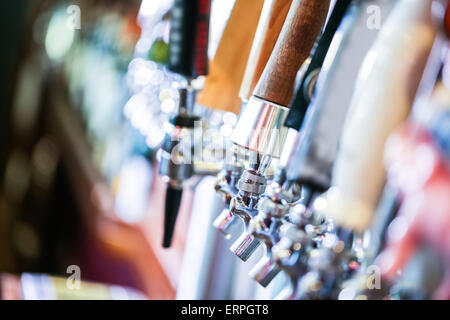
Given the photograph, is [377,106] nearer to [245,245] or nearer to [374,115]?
[374,115]

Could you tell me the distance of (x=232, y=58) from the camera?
639mm

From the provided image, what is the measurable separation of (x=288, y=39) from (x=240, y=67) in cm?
15

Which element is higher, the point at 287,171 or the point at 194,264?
the point at 287,171

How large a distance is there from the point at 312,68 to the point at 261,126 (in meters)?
0.07

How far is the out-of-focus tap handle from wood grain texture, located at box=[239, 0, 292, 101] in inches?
3.8

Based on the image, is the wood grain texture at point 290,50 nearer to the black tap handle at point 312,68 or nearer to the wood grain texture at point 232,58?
the black tap handle at point 312,68

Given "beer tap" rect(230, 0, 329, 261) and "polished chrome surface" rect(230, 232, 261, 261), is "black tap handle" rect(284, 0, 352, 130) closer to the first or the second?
"beer tap" rect(230, 0, 329, 261)

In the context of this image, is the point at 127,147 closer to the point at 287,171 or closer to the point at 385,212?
the point at 385,212

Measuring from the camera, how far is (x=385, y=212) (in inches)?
29.2

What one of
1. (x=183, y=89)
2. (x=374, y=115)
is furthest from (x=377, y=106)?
(x=183, y=89)

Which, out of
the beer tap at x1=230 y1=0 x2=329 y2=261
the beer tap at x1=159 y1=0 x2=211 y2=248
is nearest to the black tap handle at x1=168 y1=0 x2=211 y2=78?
the beer tap at x1=159 y1=0 x2=211 y2=248

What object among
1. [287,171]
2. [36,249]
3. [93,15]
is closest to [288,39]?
[287,171]

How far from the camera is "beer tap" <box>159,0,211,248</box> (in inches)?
23.2

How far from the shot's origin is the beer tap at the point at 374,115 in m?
0.57
